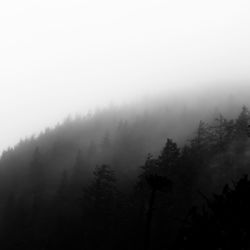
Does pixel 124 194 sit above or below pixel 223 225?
above

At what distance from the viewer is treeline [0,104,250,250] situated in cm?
6619

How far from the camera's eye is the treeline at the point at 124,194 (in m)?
66.2

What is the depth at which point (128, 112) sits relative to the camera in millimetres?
198625

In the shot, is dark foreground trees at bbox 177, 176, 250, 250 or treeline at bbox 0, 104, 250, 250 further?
treeline at bbox 0, 104, 250, 250

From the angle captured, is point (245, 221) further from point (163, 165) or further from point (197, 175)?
point (197, 175)

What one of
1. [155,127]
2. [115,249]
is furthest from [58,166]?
[115,249]

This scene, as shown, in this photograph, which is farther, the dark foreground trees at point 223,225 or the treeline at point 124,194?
the treeline at point 124,194

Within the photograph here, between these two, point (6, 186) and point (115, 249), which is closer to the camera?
point (115, 249)

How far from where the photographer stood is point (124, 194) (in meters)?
77.0

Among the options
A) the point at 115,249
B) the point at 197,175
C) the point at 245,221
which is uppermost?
the point at 197,175

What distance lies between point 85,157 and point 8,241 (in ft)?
145

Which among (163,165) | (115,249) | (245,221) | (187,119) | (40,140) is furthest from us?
(40,140)

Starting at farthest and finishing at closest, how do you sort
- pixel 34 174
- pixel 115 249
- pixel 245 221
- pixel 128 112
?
1. pixel 128 112
2. pixel 34 174
3. pixel 115 249
4. pixel 245 221

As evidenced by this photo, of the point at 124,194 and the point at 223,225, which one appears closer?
the point at 223,225
